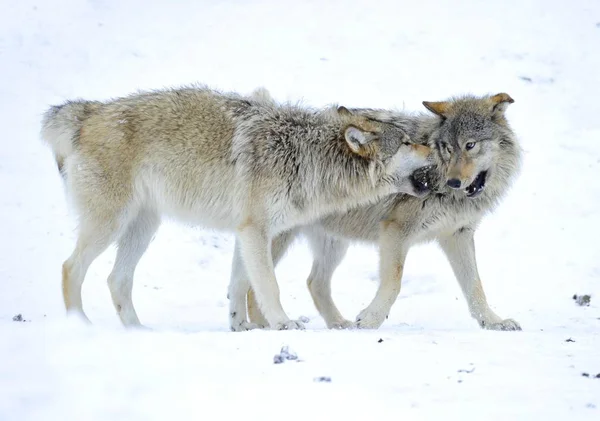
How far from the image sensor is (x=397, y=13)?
50.1 ft

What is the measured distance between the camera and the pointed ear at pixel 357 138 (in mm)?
7449

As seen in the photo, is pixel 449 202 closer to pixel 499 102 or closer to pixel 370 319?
pixel 499 102

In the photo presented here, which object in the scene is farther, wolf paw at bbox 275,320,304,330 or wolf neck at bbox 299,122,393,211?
wolf neck at bbox 299,122,393,211

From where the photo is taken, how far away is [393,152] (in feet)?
24.5

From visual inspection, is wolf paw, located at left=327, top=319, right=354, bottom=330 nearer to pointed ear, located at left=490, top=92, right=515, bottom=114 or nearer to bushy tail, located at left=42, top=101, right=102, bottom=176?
pointed ear, located at left=490, top=92, right=515, bottom=114

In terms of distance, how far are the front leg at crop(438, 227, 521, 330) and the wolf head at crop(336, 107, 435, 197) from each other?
673 mm

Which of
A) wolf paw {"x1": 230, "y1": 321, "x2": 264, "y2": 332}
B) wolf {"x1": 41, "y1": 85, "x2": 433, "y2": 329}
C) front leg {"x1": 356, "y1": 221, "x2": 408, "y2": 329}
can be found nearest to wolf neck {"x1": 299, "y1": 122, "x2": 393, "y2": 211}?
wolf {"x1": 41, "y1": 85, "x2": 433, "y2": 329}

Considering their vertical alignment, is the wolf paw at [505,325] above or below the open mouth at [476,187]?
below

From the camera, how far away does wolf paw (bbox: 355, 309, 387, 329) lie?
7180mm

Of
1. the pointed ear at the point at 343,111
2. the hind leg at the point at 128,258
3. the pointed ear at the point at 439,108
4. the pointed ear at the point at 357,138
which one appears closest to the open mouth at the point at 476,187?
the pointed ear at the point at 439,108

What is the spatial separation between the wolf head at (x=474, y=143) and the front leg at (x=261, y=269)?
1579mm

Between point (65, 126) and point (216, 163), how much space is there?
135 cm

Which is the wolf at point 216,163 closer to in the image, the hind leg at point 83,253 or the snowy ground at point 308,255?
the hind leg at point 83,253

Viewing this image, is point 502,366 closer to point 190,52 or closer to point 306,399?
point 306,399
